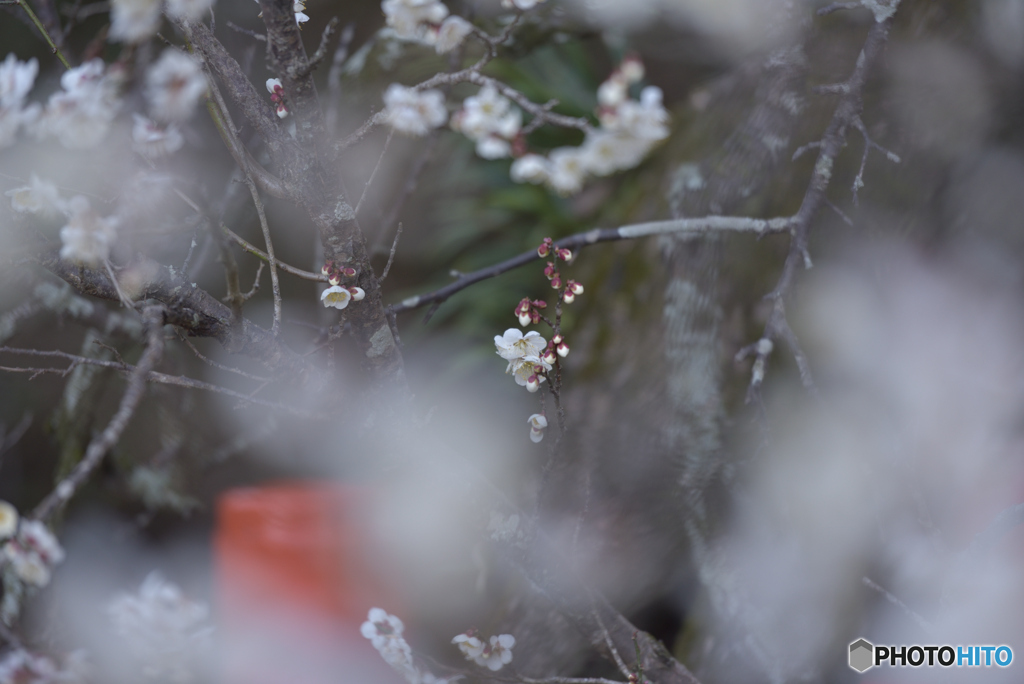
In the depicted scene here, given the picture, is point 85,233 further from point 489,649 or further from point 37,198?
point 489,649

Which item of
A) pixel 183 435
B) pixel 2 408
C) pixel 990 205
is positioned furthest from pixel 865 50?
pixel 2 408

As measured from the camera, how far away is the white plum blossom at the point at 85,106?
41 centimetres

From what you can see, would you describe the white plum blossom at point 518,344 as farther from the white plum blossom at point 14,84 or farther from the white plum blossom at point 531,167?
the white plum blossom at point 14,84

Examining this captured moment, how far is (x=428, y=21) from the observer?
57cm

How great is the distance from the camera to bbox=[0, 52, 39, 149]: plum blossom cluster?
434 mm

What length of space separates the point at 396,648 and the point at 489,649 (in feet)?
0.41

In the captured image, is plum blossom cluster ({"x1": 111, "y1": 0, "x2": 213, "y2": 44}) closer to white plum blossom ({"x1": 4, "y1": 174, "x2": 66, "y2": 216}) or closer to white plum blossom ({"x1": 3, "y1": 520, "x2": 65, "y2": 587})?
white plum blossom ({"x1": 4, "y1": 174, "x2": 66, "y2": 216})

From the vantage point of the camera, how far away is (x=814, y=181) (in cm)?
74

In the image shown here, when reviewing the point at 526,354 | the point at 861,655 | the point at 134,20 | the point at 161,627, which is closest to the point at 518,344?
the point at 526,354

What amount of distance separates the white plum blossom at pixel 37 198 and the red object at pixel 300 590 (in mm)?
768

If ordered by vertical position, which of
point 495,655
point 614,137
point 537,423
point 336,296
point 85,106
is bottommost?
point 495,655

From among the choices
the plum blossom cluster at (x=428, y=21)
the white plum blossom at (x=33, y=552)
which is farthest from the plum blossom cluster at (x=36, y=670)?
the plum blossom cluster at (x=428, y=21)

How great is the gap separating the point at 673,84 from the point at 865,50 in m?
0.95

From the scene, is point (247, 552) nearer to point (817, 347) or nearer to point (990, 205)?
point (817, 347)
